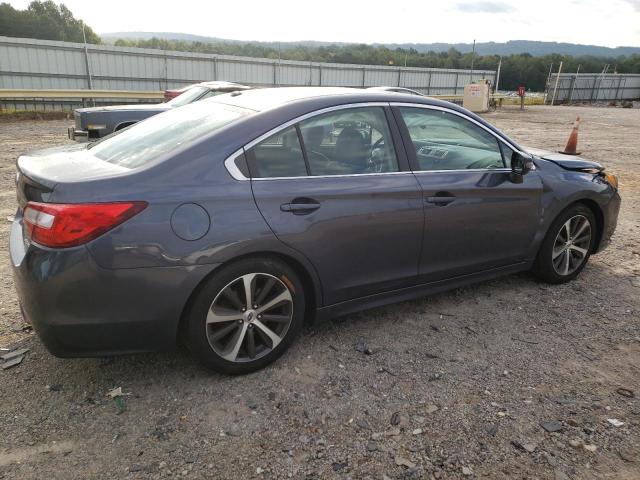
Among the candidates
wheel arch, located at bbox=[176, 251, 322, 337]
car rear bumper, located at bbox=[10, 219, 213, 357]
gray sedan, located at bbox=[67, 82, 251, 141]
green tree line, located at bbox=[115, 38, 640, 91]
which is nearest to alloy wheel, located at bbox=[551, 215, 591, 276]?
wheel arch, located at bbox=[176, 251, 322, 337]

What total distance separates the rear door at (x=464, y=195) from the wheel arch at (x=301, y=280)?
2.79 feet

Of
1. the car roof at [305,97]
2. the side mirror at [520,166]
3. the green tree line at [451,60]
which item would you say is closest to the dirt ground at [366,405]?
the side mirror at [520,166]

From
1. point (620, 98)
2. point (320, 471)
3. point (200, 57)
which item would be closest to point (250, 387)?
point (320, 471)

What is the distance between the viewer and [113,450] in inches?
97.0

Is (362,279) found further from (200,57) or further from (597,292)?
(200,57)

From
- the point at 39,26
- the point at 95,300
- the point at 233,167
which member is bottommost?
the point at 95,300

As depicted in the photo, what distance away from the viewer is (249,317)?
299 cm

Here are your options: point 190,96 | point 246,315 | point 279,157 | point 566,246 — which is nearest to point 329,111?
point 279,157

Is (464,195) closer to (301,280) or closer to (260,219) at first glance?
(301,280)

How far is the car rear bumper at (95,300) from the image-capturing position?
2502mm

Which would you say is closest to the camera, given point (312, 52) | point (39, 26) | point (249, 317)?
point (249, 317)

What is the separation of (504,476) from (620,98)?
180 feet

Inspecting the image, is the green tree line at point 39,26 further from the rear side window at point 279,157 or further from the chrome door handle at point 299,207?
the chrome door handle at point 299,207

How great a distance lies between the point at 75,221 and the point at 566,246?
3.91m
